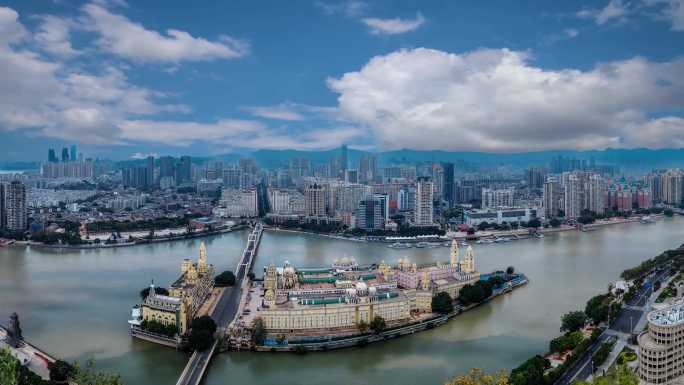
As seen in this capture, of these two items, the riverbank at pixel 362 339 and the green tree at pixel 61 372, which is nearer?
the green tree at pixel 61 372

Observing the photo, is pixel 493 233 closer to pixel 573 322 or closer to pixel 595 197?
pixel 595 197

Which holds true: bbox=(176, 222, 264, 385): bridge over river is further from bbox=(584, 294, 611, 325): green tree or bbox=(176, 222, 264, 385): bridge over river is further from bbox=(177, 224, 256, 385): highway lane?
bbox=(584, 294, 611, 325): green tree

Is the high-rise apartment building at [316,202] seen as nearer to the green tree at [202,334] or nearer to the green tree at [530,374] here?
the green tree at [202,334]

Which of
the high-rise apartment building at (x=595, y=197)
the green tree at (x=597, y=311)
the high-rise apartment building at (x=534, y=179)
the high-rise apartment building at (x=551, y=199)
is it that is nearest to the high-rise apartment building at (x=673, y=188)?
the high-rise apartment building at (x=595, y=197)

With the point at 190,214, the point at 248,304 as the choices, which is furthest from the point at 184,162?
the point at 248,304

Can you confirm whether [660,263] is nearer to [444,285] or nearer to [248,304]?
[444,285]

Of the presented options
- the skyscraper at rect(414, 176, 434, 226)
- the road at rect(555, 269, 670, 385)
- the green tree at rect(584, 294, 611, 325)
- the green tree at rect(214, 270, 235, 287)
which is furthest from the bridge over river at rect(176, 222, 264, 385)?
the skyscraper at rect(414, 176, 434, 226)
